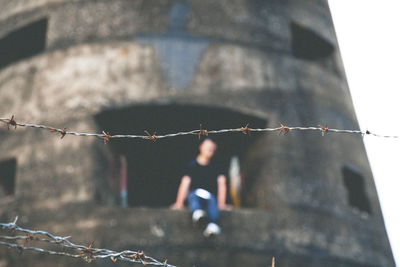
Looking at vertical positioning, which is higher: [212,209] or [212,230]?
[212,209]

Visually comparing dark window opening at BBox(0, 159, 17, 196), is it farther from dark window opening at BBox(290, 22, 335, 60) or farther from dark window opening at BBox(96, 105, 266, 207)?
dark window opening at BBox(290, 22, 335, 60)

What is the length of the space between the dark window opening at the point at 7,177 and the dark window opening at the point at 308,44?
4.24 m

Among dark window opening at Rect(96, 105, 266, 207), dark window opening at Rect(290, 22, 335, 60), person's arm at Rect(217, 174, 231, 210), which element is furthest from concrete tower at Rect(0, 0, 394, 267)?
dark window opening at Rect(290, 22, 335, 60)

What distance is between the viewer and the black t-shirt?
5531 millimetres

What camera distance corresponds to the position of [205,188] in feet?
18.1

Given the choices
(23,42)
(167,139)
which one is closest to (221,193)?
(167,139)

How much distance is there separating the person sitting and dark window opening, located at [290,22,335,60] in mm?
2933

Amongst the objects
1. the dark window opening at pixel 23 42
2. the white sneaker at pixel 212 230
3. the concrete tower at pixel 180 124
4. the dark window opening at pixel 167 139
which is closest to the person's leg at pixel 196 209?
the white sneaker at pixel 212 230

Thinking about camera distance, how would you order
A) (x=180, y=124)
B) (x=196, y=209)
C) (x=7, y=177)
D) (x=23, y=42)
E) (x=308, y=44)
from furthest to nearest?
(x=308, y=44), (x=23, y=42), (x=7, y=177), (x=180, y=124), (x=196, y=209)

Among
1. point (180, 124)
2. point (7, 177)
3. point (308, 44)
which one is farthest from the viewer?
point (308, 44)

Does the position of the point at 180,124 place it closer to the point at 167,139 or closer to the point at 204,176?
the point at 167,139

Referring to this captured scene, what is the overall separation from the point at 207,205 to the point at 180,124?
4.86ft

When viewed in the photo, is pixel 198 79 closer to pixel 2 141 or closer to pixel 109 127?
pixel 109 127

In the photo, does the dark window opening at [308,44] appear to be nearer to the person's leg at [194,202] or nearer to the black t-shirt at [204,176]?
the black t-shirt at [204,176]
